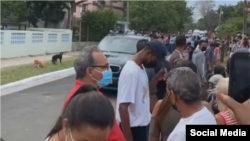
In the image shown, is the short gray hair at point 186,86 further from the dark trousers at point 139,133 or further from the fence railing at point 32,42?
the fence railing at point 32,42

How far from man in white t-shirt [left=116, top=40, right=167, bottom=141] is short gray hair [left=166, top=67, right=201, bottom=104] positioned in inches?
55.8

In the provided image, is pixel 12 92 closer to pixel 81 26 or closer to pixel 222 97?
pixel 222 97

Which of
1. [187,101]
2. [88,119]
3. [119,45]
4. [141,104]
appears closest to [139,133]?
[141,104]

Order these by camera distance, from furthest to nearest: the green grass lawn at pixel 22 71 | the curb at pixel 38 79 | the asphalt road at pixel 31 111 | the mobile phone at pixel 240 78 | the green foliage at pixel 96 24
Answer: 1. the green foliage at pixel 96 24
2. the green grass lawn at pixel 22 71
3. the curb at pixel 38 79
4. the asphalt road at pixel 31 111
5. the mobile phone at pixel 240 78

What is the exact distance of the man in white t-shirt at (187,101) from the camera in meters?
2.93

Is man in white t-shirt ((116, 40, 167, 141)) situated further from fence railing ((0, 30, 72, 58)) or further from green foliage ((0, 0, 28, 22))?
green foliage ((0, 0, 28, 22))

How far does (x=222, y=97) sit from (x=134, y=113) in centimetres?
235

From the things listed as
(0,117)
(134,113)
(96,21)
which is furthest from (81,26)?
(134,113)

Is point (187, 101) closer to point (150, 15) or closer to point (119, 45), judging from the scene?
point (119, 45)

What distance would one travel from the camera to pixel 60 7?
3186 cm

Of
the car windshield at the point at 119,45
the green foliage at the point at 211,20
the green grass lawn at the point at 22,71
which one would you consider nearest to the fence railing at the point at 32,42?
the green grass lawn at the point at 22,71

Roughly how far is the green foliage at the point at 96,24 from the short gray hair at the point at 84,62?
30246 mm

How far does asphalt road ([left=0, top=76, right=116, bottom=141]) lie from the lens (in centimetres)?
833

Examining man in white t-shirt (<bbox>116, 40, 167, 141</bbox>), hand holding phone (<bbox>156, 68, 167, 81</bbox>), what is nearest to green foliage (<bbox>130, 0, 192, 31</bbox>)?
hand holding phone (<bbox>156, 68, 167, 81</bbox>)
